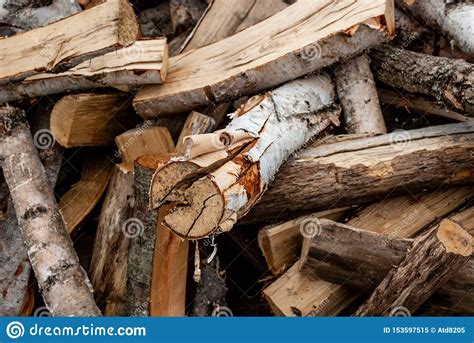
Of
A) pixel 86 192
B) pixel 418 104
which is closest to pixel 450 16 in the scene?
pixel 418 104

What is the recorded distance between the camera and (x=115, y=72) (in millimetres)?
3803

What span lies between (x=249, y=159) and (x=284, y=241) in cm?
74

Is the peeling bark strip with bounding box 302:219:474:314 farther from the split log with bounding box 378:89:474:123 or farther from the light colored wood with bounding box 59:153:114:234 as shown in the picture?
the light colored wood with bounding box 59:153:114:234

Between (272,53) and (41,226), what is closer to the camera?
(41,226)

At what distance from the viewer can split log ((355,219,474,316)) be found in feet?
10.3

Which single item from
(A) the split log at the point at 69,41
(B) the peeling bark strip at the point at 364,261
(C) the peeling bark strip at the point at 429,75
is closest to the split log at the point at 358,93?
(C) the peeling bark strip at the point at 429,75

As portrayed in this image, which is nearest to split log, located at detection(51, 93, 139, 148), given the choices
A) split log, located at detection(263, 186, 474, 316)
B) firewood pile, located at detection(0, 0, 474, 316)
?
firewood pile, located at detection(0, 0, 474, 316)

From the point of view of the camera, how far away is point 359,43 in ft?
12.0

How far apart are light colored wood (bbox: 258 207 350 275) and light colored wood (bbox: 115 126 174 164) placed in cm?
68

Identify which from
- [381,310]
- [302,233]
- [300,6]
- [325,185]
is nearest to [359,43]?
[300,6]

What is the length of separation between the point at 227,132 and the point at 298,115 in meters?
0.60

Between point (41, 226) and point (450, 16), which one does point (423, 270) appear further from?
point (41, 226)

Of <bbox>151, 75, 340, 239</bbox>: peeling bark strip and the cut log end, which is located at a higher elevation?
<bbox>151, 75, 340, 239</bbox>: peeling bark strip

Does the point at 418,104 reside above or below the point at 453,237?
above
